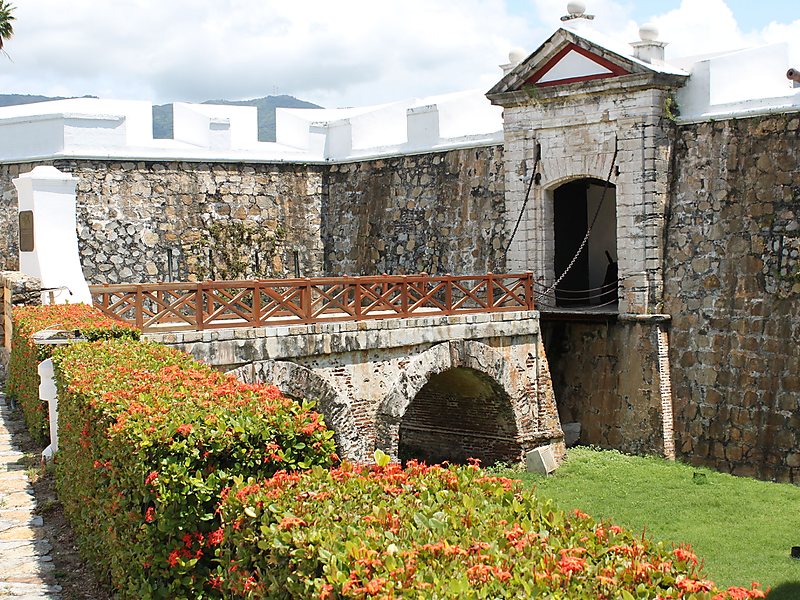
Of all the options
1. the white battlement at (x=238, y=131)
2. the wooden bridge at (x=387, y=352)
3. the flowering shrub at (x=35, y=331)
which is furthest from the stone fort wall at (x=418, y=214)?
the flowering shrub at (x=35, y=331)

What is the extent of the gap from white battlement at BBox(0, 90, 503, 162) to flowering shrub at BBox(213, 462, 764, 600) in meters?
14.8

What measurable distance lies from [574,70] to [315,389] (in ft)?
23.0

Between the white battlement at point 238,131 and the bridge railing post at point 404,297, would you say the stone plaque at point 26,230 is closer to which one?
the bridge railing post at point 404,297

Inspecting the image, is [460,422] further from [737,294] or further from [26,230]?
[26,230]

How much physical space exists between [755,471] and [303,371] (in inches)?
271

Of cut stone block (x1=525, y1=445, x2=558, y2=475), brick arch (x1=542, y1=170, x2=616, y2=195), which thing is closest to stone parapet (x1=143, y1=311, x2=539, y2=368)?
cut stone block (x1=525, y1=445, x2=558, y2=475)

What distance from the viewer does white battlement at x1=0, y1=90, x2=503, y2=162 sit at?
1920 centimetres

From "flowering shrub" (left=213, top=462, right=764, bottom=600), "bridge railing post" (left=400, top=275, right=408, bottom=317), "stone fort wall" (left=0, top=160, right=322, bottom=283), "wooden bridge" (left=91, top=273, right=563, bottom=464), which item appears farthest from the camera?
"stone fort wall" (left=0, top=160, right=322, bottom=283)

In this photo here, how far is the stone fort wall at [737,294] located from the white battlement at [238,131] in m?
4.12

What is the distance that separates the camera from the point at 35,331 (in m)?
10.4

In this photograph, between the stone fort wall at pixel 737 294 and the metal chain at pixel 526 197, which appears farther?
the metal chain at pixel 526 197

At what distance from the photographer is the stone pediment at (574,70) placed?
16.7 metres

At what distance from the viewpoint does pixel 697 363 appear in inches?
659

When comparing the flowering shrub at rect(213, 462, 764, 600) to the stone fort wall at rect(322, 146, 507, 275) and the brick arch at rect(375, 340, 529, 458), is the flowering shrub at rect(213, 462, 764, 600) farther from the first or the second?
the stone fort wall at rect(322, 146, 507, 275)
